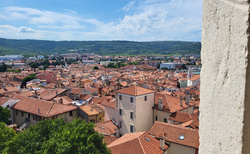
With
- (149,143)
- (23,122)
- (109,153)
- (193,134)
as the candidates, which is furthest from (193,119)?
(23,122)

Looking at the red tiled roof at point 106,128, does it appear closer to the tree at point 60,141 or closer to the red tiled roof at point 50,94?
the tree at point 60,141

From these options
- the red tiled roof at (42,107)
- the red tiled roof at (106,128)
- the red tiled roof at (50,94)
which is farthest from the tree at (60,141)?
the red tiled roof at (50,94)

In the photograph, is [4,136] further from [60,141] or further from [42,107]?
[42,107]

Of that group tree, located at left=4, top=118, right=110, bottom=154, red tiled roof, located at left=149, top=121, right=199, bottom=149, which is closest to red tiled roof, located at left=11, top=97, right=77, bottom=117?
tree, located at left=4, top=118, right=110, bottom=154

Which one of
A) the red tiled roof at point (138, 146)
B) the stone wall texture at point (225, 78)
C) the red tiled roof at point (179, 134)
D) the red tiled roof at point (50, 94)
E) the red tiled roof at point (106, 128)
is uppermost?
the stone wall texture at point (225, 78)

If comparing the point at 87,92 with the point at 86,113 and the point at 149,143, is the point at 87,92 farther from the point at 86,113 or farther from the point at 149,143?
the point at 149,143

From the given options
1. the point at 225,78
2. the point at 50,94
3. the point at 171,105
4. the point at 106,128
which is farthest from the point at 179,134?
the point at 50,94

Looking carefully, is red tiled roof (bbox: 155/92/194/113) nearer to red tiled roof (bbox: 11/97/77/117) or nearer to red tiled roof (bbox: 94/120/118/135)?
red tiled roof (bbox: 94/120/118/135)

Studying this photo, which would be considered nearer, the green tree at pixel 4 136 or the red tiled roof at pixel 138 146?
the red tiled roof at pixel 138 146
